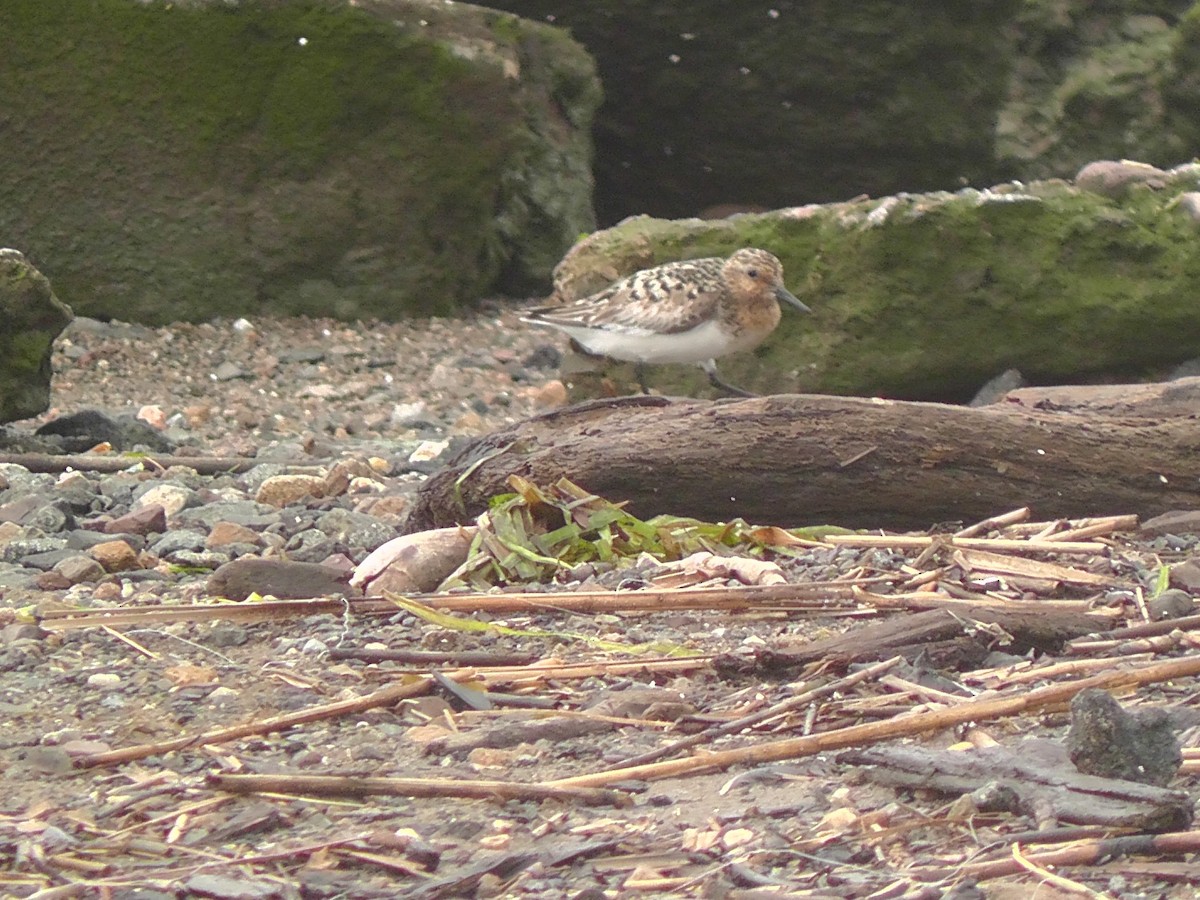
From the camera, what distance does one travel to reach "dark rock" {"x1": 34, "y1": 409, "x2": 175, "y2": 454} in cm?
567

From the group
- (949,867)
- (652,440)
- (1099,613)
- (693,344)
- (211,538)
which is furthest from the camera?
(693,344)

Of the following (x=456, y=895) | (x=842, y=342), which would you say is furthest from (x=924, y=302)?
(x=456, y=895)

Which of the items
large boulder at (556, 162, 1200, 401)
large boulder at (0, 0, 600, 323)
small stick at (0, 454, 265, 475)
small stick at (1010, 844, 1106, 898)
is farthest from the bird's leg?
small stick at (1010, 844, 1106, 898)

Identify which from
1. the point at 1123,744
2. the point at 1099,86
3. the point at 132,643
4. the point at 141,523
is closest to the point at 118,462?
the point at 141,523

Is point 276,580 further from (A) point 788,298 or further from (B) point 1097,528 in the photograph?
(A) point 788,298

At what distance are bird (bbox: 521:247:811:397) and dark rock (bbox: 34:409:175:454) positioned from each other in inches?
63.2

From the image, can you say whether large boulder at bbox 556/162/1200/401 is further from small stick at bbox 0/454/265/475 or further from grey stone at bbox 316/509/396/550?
grey stone at bbox 316/509/396/550

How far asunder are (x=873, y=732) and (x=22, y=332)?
394 centimetres

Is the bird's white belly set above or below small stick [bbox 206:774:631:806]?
below

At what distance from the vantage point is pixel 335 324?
8.30 metres

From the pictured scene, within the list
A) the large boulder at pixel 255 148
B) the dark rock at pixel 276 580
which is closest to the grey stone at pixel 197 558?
the dark rock at pixel 276 580

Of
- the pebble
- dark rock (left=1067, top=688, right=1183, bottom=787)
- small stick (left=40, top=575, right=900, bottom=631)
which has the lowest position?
A: the pebble

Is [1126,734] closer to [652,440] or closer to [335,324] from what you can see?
[652,440]

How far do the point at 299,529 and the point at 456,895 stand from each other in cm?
231
